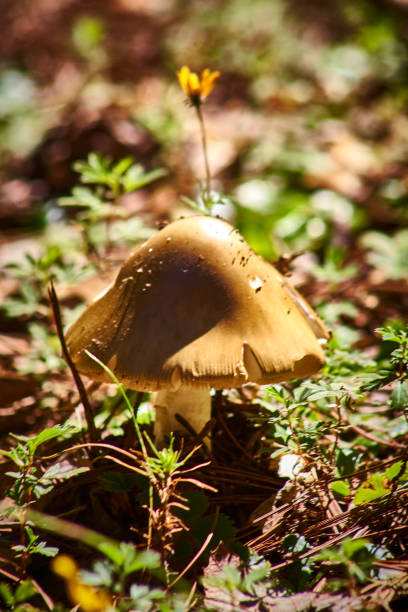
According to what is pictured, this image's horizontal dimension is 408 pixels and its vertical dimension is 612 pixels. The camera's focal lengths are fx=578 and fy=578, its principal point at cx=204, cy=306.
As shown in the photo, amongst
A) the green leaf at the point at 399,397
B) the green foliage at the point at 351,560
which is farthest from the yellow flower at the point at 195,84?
the green foliage at the point at 351,560

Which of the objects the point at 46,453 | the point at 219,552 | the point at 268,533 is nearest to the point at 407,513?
the point at 268,533

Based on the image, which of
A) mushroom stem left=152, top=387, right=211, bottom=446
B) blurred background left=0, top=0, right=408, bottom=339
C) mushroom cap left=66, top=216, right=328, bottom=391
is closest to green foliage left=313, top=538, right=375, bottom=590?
mushroom cap left=66, top=216, right=328, bottom=391

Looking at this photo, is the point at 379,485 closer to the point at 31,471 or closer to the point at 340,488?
the point at 340,488

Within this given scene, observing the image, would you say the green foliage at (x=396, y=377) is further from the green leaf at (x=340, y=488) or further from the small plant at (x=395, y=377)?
the green leaf at (x=340, y=488)

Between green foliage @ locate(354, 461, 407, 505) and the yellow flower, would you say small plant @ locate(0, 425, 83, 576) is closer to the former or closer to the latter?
green foliage @ locate(354, 461, 407, 505)

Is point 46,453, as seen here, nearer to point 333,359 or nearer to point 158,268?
point 158,268

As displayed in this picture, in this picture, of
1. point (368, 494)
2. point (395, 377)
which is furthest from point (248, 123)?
point (368, 494)
